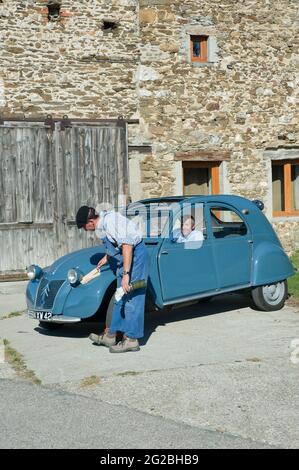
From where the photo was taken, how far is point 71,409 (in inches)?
227

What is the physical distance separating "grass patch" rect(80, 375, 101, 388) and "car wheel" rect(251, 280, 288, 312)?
138 inches

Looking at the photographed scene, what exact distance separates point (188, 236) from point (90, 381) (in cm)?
291

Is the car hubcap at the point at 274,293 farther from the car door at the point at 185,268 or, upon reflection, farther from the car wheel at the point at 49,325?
the car wheel at the point at 49,325

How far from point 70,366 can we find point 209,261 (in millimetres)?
2599

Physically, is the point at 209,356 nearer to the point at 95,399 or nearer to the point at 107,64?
the point at 95,399

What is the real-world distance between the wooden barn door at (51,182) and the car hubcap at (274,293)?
4.33 meters

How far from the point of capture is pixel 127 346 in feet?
25.2

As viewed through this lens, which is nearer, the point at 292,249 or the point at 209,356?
the point at 209,356

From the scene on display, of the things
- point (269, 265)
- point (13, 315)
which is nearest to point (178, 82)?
point (269, 265)

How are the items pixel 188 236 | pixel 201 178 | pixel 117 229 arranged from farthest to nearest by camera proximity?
pixel 201 178 < pixel 188 236 < pixel 117 229

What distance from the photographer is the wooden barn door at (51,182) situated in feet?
41.0

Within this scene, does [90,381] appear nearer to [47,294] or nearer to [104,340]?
[104,340]

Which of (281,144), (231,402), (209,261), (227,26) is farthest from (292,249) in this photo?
(231,402)

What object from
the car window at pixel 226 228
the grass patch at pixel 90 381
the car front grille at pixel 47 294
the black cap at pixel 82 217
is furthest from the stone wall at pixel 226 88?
the grass patch at pixel 90 381
